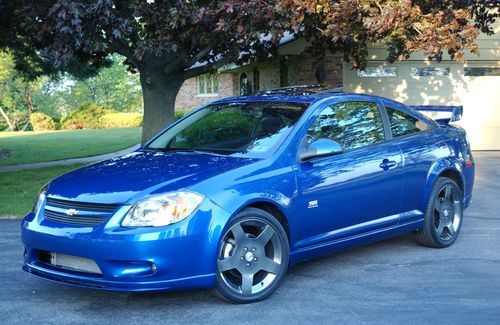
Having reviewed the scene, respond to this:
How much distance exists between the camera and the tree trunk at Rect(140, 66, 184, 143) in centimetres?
1185

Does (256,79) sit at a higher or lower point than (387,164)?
higher

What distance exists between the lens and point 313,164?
5.37 m

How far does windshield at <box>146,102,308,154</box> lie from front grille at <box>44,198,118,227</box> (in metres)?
1.26

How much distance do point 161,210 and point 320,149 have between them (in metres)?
1.50

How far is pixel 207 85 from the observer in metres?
34.4

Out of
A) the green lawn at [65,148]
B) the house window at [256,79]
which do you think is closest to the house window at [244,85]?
the house window at [256,79]

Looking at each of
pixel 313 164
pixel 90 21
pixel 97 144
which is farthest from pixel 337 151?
pixel 97 144

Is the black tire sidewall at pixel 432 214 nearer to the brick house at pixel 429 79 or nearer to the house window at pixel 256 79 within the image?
the brick house at pixel 429 79

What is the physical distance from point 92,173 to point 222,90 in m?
27.3

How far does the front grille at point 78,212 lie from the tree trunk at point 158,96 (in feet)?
23.6

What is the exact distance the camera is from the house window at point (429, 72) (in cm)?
1611

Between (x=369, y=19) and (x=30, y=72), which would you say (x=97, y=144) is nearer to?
(x=30, y=72)

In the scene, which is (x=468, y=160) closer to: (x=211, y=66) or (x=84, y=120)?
(x=211, y=66)

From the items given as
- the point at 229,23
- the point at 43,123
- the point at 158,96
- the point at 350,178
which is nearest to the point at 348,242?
the point at 350,178
